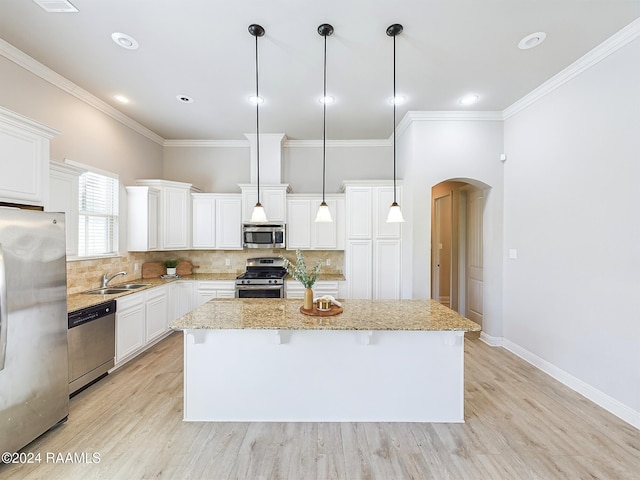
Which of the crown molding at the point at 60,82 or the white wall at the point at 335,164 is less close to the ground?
the crown molding at the point at 60,82

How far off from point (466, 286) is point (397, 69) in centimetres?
371

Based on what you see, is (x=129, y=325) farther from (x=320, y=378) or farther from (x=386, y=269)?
(x=386, y=269)

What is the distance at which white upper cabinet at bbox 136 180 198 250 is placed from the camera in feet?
14.4

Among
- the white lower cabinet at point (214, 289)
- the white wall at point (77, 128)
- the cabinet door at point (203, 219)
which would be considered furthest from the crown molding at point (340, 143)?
the white lower cabinet at point (214, 289)

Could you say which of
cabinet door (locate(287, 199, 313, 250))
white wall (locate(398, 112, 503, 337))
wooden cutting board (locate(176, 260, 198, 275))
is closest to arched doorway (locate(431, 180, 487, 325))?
white wall (locate(398, 112, 503, 337))

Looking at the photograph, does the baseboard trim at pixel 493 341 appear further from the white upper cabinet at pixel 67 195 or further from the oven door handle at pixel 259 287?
the white upper cabinet at pixel 67 195

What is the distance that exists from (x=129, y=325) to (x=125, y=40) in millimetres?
2959

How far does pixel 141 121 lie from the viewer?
4234 millimetres

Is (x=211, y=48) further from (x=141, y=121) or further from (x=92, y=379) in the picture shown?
(x=92, y=379)

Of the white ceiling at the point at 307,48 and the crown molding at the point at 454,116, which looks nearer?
the white ceiling at the point at 307,48

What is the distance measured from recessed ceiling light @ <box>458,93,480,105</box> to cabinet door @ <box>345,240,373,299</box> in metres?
2.15

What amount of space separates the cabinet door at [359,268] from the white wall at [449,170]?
0.58 meters

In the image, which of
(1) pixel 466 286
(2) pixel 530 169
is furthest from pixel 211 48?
(1) pixel 466 286

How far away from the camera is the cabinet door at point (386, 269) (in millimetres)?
4125
